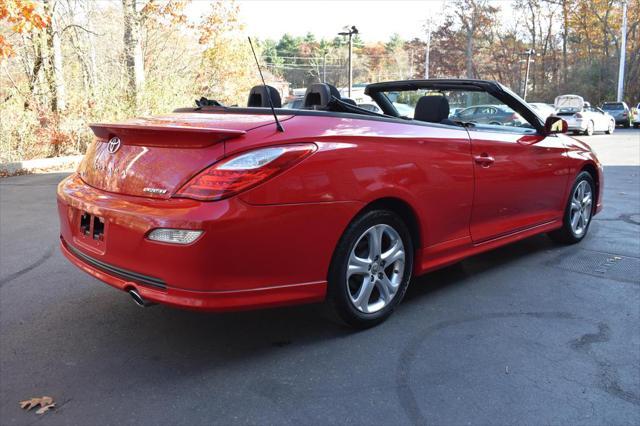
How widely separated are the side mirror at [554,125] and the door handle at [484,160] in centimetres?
102

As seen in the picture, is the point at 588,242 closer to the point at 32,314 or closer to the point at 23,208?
the point at 32,314

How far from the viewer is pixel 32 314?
3.69m

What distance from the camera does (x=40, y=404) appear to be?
102 inches

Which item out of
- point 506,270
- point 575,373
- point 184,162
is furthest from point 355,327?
point 506,270

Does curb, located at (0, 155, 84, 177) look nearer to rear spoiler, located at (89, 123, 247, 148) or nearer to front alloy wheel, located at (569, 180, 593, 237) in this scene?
rear spoiler, located at (89, 123, 247, 148)

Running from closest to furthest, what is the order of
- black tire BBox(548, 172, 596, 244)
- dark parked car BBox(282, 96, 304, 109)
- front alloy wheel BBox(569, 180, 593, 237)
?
dark parked car BBox(282, 96, 304, 109), black tire BBox(548, 172, 596, 244), front alloy wheel BBox(569, 180, 593, 237)

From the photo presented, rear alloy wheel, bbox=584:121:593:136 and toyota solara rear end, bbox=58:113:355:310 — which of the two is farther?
rear alloy wheel, bbox=584:121:593:136

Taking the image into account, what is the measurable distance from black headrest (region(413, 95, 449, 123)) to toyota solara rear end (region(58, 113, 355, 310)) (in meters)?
1.55

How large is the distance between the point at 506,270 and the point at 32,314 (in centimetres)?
360

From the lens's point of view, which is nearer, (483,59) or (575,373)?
(575,373)

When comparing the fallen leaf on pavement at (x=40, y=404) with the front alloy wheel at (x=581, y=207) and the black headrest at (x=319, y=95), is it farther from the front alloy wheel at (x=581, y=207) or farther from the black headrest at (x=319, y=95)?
the front alloy wheel at (x=581, y=207)

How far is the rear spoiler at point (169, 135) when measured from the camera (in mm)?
2738

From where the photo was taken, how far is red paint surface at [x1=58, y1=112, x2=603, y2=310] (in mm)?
2650

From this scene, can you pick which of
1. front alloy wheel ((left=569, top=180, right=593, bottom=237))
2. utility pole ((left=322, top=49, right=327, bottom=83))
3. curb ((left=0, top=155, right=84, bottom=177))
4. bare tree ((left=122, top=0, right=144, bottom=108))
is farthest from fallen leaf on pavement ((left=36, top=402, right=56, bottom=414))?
utility pole ((left=322, top=49, right=327, bottom=83))
